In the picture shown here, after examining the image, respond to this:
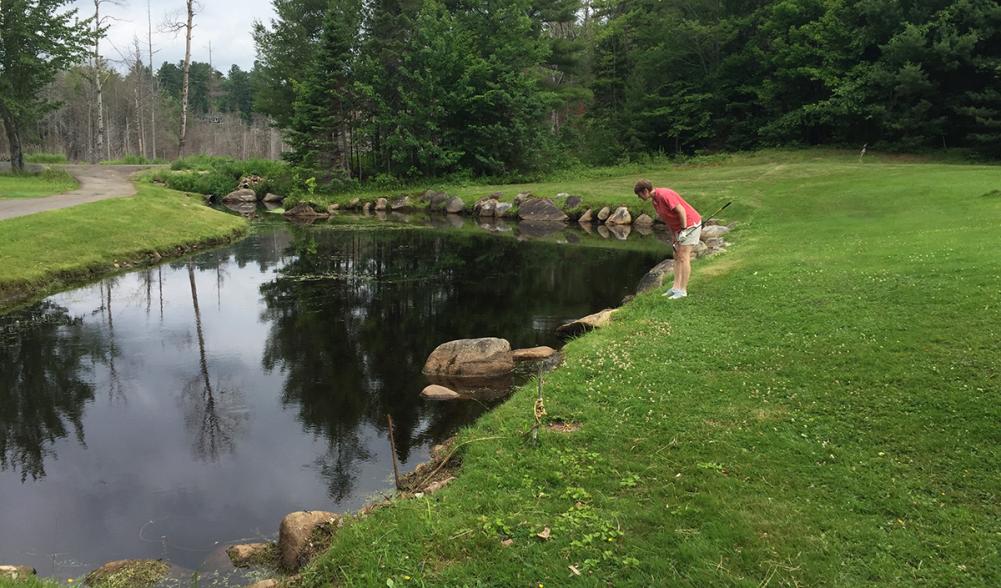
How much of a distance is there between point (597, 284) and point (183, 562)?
550 inches

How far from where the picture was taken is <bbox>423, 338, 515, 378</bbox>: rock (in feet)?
36.7

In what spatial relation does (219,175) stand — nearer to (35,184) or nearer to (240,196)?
(240,196)

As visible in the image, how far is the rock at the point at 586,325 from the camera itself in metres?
12.1

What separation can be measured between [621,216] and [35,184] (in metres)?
29.0

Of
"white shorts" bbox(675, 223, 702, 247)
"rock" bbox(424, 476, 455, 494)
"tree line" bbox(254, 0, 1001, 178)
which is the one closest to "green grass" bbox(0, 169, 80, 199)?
"tree line" bbox(254, 0, 1001, 178)

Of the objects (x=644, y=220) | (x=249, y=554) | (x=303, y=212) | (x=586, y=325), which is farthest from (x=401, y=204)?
(x=249, y=554)

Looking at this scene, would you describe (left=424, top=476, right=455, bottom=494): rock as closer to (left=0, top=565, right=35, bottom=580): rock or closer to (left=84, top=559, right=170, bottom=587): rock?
(left=84, top=559, right=170, bottom=587): rock

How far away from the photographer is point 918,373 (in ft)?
22.5

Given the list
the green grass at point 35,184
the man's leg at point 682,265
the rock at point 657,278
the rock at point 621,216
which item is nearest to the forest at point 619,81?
the green grass at point 35,184

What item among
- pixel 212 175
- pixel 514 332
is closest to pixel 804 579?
pixel 514 332

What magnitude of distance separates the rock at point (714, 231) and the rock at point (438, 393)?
14127mm

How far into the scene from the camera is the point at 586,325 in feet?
41.9

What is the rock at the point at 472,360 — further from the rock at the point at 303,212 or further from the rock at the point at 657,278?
the rock at the point at 303,212

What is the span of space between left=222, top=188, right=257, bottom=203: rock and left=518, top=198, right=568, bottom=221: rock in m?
21.5
